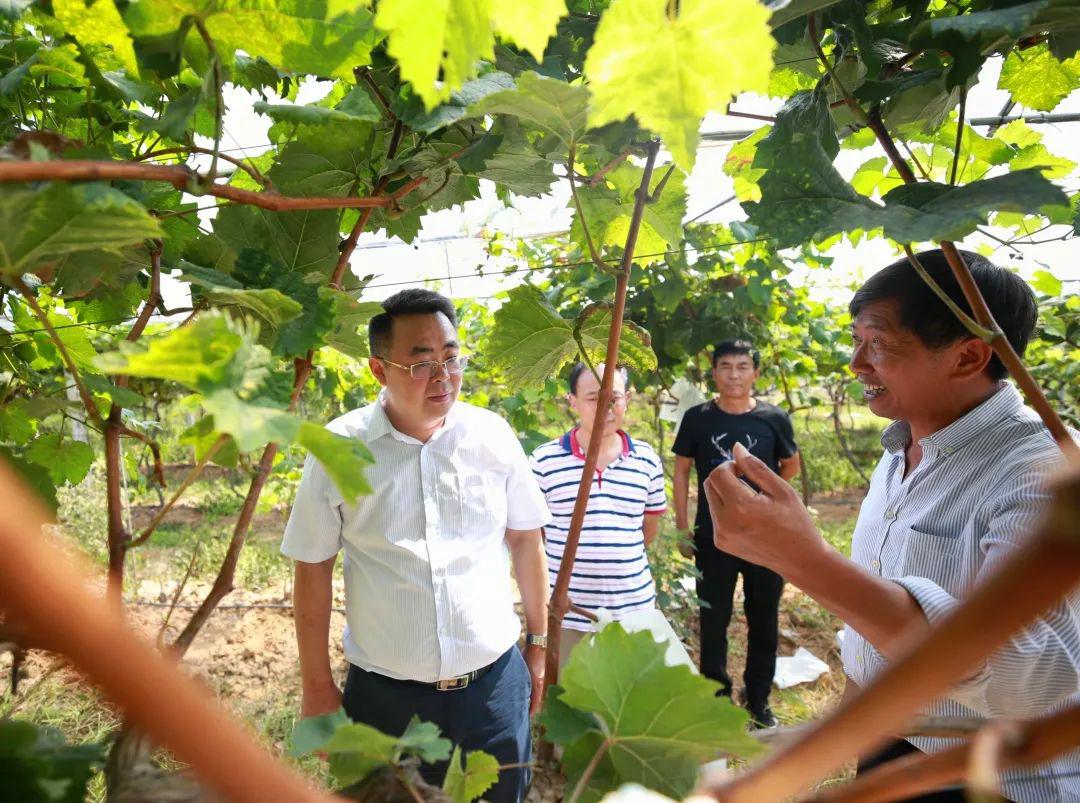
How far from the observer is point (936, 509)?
1393 mm

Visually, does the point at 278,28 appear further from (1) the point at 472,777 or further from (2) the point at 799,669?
(2) the point at 799,669

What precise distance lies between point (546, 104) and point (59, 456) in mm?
1133

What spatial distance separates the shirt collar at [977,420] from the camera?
1.39 metres

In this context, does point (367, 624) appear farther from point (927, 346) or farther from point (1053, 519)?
point (1053, 519)

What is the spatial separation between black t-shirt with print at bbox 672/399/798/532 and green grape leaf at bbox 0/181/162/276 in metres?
3.66

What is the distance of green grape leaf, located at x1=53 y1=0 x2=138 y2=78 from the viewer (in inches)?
Answer: 21.7

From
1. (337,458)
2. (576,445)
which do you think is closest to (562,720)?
(337,458)

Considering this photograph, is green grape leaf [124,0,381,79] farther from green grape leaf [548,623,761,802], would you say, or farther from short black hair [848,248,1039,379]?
short black hair [848,248,1039,379]

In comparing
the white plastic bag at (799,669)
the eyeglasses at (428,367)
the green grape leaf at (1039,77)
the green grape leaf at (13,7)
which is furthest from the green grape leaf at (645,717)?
the white plastic bag at (799,669)

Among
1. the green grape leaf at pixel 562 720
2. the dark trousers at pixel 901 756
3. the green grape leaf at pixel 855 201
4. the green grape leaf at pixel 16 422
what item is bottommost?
the dark trousers at pixel 901 756

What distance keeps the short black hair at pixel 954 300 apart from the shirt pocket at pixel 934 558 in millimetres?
385

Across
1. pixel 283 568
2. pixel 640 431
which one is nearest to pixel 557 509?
pixel 283 568

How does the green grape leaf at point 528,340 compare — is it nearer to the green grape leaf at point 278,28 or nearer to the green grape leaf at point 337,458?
the green grape leaf at point 278,28

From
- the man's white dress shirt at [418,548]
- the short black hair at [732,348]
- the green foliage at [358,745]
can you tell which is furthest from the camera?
the short black hair at [732,348]
